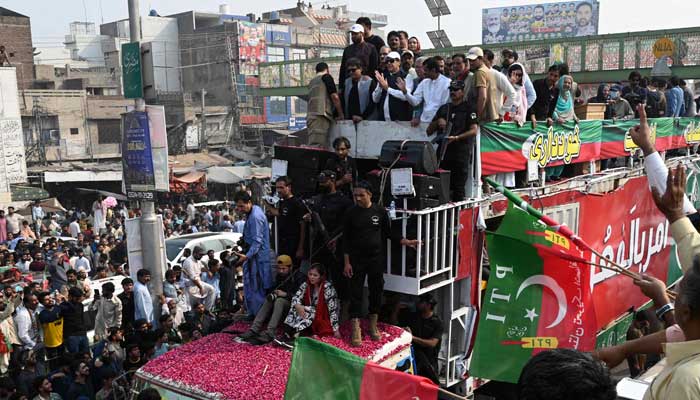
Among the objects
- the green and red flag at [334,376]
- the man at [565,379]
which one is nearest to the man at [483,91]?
the green and red flag at [334,376]

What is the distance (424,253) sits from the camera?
6.27 meters

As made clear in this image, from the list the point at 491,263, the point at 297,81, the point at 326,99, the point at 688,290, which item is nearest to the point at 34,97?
the point at 297,81

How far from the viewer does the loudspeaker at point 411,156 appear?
21.2ft

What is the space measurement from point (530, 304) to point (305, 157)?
2936mm

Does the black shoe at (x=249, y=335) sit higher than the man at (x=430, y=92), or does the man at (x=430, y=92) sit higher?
the man at (x=430, y=92)

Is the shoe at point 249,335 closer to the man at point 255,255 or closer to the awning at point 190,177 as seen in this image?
the man at point 255,255

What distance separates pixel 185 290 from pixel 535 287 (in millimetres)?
6362

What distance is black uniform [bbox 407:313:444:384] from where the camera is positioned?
21.1 ft

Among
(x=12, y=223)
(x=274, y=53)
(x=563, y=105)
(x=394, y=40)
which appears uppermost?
(x=274, y=53)

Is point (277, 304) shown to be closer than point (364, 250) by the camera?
No

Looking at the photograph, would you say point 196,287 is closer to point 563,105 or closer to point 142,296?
point 142,296

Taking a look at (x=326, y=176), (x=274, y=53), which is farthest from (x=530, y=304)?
(x=274, y=53)

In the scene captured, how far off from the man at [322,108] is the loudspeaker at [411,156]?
3.96 feet

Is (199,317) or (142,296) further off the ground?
(142,296)
